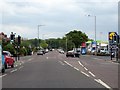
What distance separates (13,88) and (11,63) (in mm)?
21202

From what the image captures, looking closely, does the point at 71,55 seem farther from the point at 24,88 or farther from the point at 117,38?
the point at 24,88

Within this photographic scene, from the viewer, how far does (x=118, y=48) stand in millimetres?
65438

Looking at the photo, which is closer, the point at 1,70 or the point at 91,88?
the point at 91,88

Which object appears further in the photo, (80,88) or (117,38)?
(117,38)

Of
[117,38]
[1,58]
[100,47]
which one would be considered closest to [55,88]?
[1,58]

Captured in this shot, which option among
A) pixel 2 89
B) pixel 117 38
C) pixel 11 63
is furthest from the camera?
pixel 117 38

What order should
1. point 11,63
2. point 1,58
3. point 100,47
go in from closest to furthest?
point 1,58 < point 11,63 < point 100,47

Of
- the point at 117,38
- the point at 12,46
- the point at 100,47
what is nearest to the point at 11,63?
the point at 117,38

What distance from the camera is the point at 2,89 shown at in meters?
17.0

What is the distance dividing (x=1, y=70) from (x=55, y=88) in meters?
13.5

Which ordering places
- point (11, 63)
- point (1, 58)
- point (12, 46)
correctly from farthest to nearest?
point (12, 46) < point (11, 63) < point (1, 58)

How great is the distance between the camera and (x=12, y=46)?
8244cm

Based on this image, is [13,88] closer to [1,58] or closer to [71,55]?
[1,58]

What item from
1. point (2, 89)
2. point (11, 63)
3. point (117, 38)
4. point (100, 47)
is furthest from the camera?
point (100, 47)
